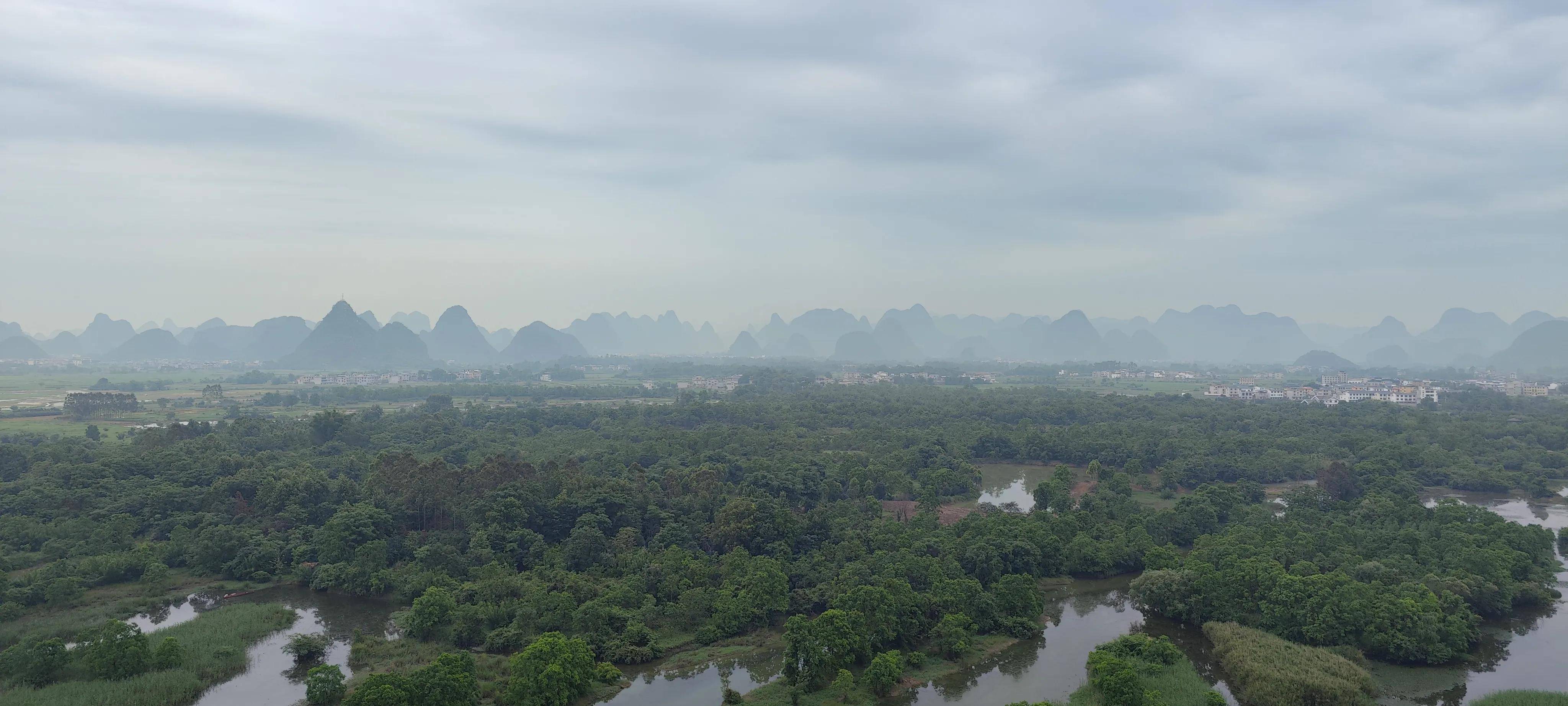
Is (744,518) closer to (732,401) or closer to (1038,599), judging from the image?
(1038,599)

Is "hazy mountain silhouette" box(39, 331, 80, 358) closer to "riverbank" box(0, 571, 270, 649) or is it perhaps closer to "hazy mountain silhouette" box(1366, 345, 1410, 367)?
"riverbank" box(0, 571, 270, 649)

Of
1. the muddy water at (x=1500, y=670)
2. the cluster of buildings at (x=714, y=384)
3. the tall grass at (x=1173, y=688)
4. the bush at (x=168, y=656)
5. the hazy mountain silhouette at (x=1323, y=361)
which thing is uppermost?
the hazy mountain silhouette at (x=1323, y=361)

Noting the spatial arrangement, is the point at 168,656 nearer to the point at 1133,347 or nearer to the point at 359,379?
the point at 359,379

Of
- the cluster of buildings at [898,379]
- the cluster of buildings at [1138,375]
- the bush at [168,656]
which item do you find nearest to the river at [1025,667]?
the bush at [168,656]

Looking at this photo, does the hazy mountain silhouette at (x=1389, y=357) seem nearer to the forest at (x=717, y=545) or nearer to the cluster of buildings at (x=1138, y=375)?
the cluster of buildings at (x=1138, y=375)

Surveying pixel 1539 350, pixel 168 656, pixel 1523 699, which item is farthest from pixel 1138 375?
pixel 168 656
